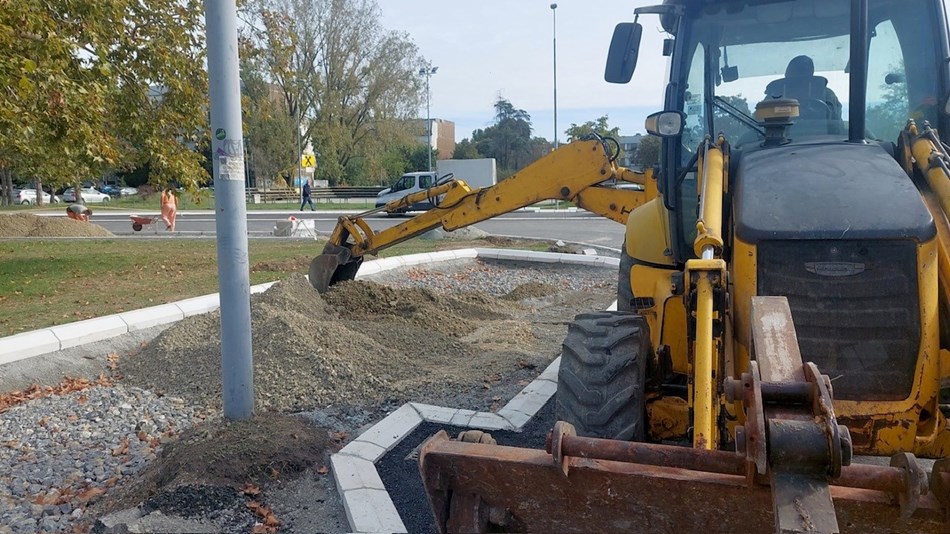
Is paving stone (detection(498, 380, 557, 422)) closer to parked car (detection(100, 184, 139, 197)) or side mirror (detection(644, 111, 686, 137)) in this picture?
side mirror (detection(644, 111, 686, 137))

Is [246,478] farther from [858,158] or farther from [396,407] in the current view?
[858,158]

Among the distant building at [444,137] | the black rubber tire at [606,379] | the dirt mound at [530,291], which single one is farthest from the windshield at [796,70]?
the distant building at [444,137]

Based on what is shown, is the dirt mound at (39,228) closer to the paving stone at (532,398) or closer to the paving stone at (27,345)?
the paving stone at (27,345)

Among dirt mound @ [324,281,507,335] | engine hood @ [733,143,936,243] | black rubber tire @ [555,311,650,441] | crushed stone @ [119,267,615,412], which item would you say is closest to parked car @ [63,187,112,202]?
dirt mound @ [324,281,507,335]

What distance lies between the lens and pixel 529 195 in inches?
326

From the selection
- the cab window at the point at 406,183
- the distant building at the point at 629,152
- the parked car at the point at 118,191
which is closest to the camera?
the distant building at the point at 629,152

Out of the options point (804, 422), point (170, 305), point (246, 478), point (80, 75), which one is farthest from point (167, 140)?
point (804, 422)

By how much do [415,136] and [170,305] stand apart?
45116 millimetres

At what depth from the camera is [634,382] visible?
12.1ft

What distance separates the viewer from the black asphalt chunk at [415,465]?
13.9 feet

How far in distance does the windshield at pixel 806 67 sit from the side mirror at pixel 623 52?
0.34m

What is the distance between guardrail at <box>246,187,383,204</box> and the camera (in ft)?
157

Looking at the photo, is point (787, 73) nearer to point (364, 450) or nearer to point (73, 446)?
point (364, 450)

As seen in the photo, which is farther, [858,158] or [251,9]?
[251,9]
